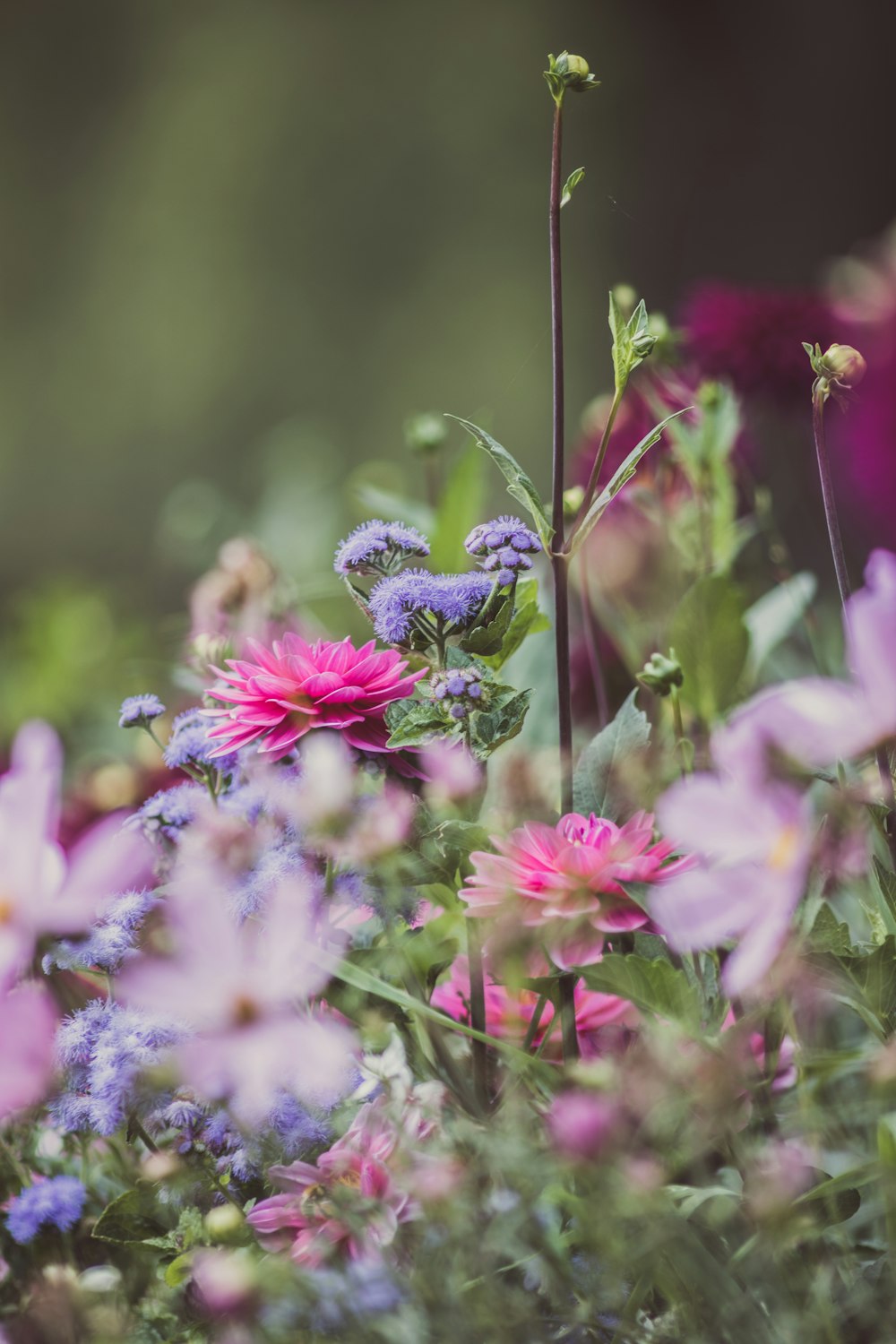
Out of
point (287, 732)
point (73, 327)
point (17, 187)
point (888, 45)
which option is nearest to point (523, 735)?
point (287, 732)

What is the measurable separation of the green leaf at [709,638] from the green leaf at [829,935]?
11 cm

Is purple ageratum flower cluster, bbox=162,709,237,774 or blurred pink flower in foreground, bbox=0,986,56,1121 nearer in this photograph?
blurred pink flower in foreground, bbox=0,986,56,1121

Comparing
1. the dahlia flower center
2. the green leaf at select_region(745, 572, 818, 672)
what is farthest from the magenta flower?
the green leaf at select_region(745, 572, 818, 672)

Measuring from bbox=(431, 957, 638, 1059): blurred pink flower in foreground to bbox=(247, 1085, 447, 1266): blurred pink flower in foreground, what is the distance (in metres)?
0.04

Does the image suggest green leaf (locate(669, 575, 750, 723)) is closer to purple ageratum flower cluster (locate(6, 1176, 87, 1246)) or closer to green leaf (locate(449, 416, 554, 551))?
green leaf (locate(449, 416, 554, 551))

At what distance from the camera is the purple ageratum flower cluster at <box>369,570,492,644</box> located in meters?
0.27

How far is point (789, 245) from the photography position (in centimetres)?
161

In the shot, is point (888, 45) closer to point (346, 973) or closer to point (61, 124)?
point (61, 124)

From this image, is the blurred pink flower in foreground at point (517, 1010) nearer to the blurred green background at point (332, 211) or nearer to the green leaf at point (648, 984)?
the green leaf at point (648, 984)

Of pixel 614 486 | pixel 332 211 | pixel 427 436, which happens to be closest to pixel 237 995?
pixel 614 486

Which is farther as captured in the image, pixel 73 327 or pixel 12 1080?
pixel 73 327

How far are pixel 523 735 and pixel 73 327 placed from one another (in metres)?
1.66

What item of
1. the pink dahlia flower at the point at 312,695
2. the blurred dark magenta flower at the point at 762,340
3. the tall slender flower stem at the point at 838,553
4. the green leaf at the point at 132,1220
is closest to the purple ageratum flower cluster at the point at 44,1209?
the green leaf at the point at 132,1220

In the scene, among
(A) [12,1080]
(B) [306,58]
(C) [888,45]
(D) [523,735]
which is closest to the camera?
(A) [12,1080]
